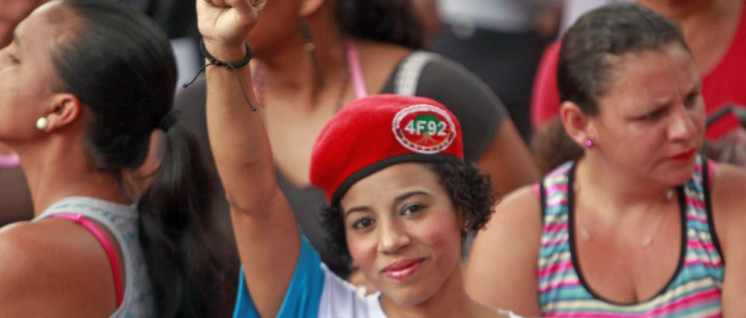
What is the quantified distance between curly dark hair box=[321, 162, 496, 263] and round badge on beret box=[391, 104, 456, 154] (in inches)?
1.7

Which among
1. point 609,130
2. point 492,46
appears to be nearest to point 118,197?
point 609,130

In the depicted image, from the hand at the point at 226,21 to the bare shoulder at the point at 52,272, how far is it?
1.85ft

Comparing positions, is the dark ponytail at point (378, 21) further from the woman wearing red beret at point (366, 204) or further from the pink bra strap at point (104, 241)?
the pink bra strap at point (104, 241)

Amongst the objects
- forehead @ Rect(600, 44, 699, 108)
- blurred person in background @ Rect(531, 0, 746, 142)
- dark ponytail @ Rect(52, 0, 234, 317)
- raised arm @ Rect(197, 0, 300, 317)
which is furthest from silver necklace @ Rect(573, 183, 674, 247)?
dark ponytail @ Rect(52, 0, 234, 317)

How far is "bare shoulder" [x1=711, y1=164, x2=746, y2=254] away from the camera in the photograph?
268cm

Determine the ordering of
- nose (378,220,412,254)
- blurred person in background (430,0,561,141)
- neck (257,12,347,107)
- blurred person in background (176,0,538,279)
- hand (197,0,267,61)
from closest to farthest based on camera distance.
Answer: hand (197,0,267,61), nose (378,220,412,254), blurred person in background (176,0,538,279), neck (257,12,347,107), blurred person in background (430,0,561,141)

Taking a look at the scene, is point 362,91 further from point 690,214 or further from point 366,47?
point 690,214

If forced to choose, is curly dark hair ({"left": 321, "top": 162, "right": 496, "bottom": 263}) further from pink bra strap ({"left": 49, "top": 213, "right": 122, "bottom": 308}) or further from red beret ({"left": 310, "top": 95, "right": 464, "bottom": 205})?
pink bra strap ({"left": 49, "top": 213, "right": 122, "bottom": 308})

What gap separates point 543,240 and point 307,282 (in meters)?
0.62

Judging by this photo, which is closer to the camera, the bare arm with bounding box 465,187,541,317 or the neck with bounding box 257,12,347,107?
the bare arm with bounding box 465,187,541,317

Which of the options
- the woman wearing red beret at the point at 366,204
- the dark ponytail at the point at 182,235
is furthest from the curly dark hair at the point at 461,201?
the dark ponytail at the point at 182,235

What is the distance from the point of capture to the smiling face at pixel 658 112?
2.64 m

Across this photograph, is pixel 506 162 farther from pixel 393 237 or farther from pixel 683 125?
pixel 393 237

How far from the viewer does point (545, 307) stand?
2773 mm
